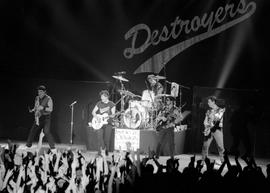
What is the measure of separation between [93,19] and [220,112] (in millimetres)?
5881

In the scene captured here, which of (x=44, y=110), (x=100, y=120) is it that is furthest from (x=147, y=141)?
(x=44, y=110)

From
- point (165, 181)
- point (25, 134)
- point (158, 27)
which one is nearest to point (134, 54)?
point (158, 27)

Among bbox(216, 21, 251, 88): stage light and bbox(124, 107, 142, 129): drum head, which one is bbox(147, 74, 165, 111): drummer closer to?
bbox(124, 107, 142, 129): drum head

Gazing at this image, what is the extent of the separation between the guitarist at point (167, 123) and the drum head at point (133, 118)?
524mm

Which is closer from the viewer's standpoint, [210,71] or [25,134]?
[210,71]

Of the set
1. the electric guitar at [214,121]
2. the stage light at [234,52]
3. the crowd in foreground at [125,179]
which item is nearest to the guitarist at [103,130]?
the electric guitar at [214,121]

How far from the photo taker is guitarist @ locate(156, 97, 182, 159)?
11789 mm

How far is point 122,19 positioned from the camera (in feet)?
46.9

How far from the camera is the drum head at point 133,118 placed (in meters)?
12.3

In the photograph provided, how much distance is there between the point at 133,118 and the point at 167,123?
963 mm

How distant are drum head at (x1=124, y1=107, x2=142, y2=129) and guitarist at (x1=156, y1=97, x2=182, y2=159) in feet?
1.72

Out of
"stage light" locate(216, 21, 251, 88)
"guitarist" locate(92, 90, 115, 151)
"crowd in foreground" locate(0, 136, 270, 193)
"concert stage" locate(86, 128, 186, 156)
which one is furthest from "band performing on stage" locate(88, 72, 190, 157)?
"crowd in foreground" locate(0, 136, 270, 193)

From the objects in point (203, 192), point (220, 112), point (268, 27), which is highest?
point (268, 27)

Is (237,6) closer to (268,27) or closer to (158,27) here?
(268,27)
